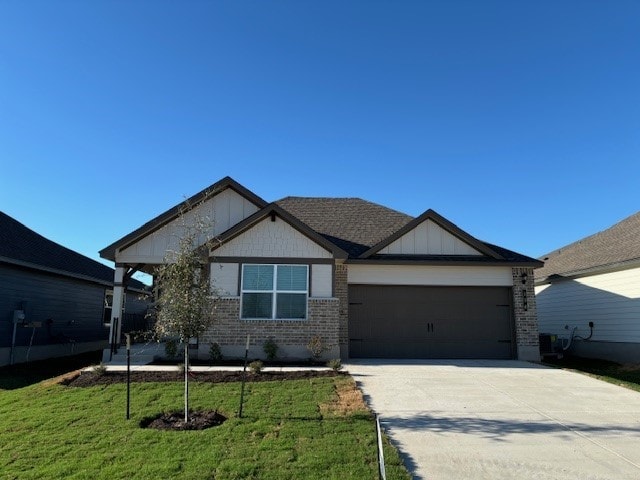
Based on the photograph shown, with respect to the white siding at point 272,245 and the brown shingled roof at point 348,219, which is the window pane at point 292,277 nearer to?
the white siding at point 272,245

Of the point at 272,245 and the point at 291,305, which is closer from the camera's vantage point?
the point at 291,305

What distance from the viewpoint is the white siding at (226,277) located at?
13820 millimetres

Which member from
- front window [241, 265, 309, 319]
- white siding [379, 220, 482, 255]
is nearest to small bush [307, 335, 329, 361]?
front window [241, 265, 309, 319]

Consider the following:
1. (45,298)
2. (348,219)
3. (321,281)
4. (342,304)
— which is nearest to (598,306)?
(342,304)

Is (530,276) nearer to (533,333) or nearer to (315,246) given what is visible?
(533,333)

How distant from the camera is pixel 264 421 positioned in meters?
7.14

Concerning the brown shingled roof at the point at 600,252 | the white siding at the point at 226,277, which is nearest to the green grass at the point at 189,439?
the white siding at the point at 226,277

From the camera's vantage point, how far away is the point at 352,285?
14.7m

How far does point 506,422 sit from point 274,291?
7867 mm

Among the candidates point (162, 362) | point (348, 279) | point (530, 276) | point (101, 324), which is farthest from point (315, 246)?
point (101, 324)

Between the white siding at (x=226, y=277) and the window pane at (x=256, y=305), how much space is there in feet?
1.19

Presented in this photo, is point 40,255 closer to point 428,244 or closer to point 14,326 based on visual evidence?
point 14,326

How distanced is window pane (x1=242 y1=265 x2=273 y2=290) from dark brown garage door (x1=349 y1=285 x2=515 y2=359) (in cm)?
251

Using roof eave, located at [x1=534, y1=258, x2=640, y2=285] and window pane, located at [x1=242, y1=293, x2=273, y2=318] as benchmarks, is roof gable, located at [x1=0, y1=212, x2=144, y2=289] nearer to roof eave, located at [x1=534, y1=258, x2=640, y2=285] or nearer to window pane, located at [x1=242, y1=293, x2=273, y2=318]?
window pane, located at [x1=242, y1=293, x2=273, y2=318]
